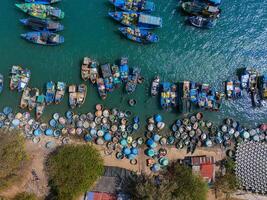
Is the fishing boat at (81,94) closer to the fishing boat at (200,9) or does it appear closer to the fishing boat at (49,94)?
the fishing boat at (49,94)

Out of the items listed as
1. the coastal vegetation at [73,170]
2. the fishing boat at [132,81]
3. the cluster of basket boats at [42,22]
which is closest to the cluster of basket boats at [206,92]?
the fishing boat at [132,81]

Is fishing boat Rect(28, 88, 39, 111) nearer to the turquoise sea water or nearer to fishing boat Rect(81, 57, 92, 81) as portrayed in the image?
the turquoise sea water

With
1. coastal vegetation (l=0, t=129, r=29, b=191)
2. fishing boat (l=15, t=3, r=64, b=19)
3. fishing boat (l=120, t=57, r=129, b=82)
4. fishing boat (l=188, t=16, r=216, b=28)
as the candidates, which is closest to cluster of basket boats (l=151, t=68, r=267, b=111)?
fishing boat (l=120, t=57, r=129, b=82)

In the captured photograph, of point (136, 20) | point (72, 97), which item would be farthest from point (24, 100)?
point (136, 20)

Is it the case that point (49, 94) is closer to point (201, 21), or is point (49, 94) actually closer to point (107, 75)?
point (107, 75)

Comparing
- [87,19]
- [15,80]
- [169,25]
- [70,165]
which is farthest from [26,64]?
[169,25]

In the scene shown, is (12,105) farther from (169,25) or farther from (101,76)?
(169,25)
